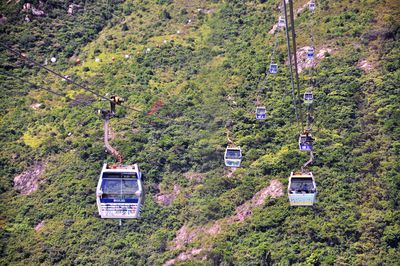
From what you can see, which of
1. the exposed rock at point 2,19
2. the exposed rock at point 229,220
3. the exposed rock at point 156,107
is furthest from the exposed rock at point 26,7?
the exposed rock at point 229,220

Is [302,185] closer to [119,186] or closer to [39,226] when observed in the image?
[119,186]

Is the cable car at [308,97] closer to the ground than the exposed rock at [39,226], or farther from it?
farther from it

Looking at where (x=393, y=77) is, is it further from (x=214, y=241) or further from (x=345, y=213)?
(x=214, y=241)

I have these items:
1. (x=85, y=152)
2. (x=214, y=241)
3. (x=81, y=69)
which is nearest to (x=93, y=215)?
(x=85, y=152)

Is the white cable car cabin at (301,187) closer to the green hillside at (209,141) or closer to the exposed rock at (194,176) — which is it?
the green hillside at (209,141)

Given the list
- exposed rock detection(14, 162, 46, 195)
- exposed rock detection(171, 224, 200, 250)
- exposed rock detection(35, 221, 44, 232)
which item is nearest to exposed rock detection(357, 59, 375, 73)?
exposed rock detection(171, 224, 200, 250)

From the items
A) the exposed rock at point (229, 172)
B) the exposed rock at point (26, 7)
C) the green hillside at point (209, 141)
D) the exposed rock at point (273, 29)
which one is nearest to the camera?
the green hillside at point (209, 141)

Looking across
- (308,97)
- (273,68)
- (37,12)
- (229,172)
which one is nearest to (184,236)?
(229,172)

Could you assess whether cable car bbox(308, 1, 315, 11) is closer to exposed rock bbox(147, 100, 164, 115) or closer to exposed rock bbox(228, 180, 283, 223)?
exposed rock bbox(147, 100, 164, 115)
